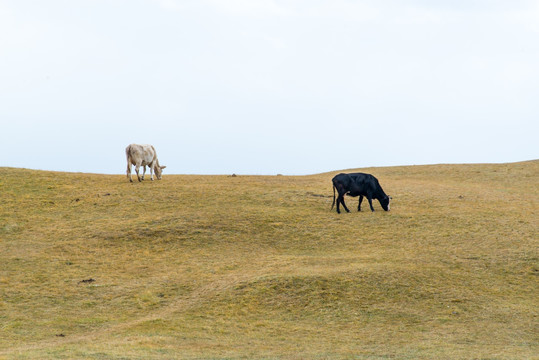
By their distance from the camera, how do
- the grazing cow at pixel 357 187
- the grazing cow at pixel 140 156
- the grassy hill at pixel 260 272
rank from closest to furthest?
the grassy hill at pixel 260 272
the grazing cow at pixel 357 187
the grazing cow at pixel 140 156

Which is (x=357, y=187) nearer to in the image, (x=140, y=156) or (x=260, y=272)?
(x=260, y=272)

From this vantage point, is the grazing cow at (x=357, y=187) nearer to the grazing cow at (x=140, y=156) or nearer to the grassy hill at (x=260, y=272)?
the grassy hill at (x=260, y=272)

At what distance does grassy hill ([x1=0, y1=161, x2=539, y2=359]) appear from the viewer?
1861 centimetres

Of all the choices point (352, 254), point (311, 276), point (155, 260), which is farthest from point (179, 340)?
point (352, 254)

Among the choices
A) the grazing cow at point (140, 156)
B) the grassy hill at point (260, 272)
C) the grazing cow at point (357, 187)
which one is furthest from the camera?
the grazing cow at point (140, 156)

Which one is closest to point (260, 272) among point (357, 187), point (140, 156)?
point (357, 187)

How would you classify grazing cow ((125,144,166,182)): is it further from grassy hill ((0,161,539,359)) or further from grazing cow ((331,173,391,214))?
grazing cow ((331,173,391,214))

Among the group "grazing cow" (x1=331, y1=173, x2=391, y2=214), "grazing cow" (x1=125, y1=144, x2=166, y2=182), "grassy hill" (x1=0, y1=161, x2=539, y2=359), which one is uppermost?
"grazing cow" (x1=125, y1=144, x2=166, y2=182)

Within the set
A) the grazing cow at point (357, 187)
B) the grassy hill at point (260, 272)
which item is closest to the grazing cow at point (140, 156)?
the grassy hill at point (260, 272)

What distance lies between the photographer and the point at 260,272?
24.9m

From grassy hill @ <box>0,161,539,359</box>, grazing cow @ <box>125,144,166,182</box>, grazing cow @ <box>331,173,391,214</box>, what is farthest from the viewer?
grazing cow @ <box>125,144,166,182</box>

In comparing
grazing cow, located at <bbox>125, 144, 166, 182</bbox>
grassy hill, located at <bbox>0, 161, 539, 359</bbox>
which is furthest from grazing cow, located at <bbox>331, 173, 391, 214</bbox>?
grazing cow, located at <bbox>125, 144, 166, 182</bbox>

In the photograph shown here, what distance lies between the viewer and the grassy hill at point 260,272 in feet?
61.1

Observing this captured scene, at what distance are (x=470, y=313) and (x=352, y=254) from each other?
23.8ft
